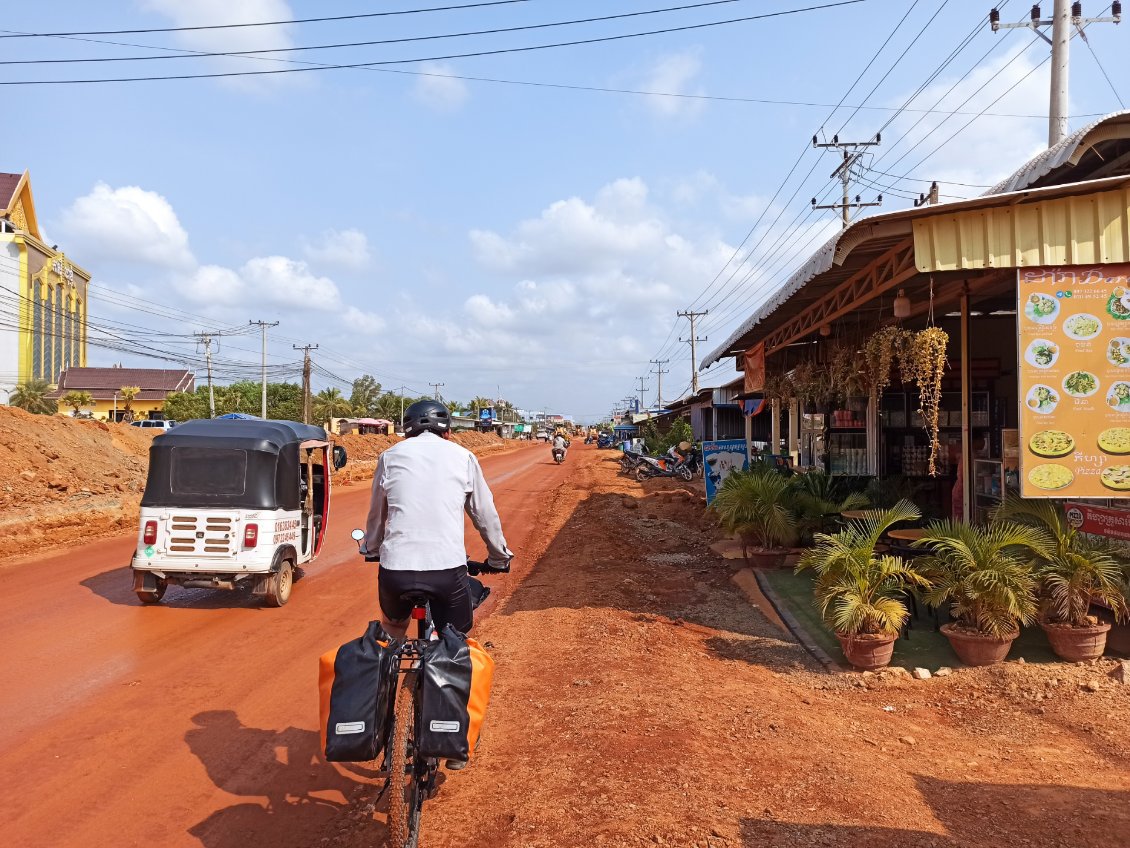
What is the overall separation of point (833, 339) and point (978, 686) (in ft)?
26.2

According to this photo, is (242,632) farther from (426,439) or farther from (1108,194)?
(1108,194)

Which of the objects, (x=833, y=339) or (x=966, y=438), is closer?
(x=966, y=438)

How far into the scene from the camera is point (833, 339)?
1301 cm

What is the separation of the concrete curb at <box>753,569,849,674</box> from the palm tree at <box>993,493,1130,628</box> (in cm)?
168

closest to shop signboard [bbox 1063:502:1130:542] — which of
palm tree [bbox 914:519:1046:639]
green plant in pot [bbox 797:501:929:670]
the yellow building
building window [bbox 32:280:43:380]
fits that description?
palm tree [bbox 914:519:1046:639]

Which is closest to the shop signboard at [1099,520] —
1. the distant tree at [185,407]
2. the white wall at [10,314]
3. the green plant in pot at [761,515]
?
the green plant in pot at [761,515]

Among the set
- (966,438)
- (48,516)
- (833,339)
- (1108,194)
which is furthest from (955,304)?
(48,516)

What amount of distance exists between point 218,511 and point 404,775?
601 centimetres

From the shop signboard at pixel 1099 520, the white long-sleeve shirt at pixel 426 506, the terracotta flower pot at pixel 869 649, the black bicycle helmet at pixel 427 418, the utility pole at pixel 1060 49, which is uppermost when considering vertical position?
the utility pole at pixel 1060 49

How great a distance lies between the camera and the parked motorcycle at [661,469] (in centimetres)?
2926

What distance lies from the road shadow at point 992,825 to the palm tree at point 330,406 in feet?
246

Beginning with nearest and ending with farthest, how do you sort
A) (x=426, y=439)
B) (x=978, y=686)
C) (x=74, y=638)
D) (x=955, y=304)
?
1. (x=426, y=439)
2. (x=978, y=686)
3. (x=74, y=638)
4. (x=955, y=304)

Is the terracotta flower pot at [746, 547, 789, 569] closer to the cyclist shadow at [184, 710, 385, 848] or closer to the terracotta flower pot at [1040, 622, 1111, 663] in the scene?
the terracotta flower pot at [1040, 622, 1111, 663]

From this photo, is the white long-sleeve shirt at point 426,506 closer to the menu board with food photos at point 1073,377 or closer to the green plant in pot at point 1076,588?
the green plant in pot at point 1076,588
